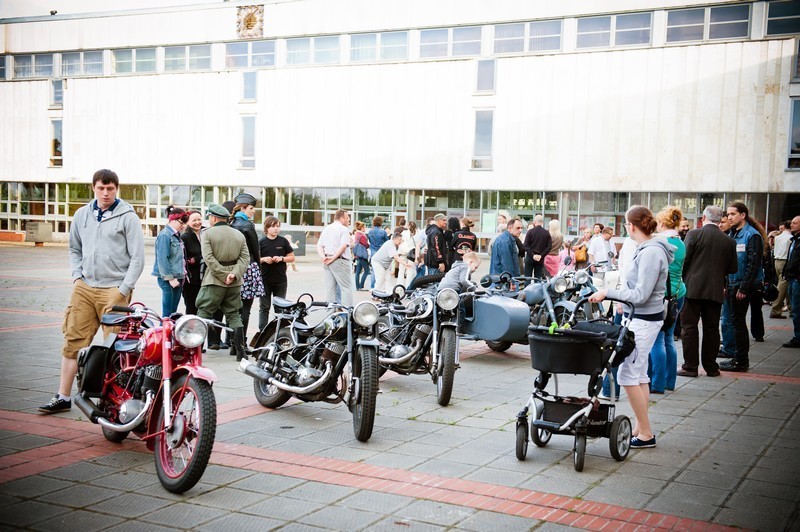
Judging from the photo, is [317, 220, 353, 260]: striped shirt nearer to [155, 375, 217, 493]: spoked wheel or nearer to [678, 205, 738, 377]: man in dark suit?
[678, 205, 738, 377]: man in dark suit

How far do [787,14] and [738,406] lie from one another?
89.3 feet

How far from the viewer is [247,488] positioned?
4961 millimetres

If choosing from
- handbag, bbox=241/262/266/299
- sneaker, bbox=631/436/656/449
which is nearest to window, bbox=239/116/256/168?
handbag, bbox=241/262/266/299

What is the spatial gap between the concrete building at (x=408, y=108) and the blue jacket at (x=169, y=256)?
71.9 feet

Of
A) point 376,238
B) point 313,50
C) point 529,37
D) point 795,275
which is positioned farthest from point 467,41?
point 795,275

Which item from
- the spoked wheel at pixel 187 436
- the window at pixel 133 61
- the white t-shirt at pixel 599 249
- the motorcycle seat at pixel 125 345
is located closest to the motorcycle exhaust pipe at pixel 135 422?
the spoked wheel at pixel 187 436

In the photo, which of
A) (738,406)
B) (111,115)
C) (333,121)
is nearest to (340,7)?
(333,121)

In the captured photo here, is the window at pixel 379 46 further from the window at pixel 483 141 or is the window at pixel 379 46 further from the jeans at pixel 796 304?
the jeans at pixel 796 304

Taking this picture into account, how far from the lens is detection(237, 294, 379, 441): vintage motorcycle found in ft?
20.1

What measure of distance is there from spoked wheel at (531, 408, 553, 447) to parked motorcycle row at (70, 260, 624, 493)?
689 mm

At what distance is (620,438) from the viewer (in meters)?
5.86

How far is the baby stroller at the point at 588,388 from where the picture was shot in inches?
218

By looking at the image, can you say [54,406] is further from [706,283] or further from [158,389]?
[706,283]

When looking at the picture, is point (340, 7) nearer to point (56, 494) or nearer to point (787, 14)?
point (787, 14)
